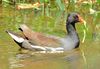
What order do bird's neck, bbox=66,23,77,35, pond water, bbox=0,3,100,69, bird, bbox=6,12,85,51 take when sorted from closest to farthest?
pond water, bbox=0,3,100,69 → bird, bbox=6,12,85,51 → bird's neck, bbox=66,23,77,35

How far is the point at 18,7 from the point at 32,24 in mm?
3191

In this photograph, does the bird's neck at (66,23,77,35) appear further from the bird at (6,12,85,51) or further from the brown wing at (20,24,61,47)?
the brown wing at (20,24,61,47)

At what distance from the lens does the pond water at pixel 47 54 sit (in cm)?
1091

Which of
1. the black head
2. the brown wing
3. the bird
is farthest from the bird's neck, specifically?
the brown wing

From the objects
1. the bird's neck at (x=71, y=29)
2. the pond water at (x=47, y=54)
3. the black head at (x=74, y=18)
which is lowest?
the pond water at (x=47, y=54)

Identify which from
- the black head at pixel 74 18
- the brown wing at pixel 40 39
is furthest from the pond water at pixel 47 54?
the black head at pixel 74 18

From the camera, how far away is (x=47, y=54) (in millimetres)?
12211

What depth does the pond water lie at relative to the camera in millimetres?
10914

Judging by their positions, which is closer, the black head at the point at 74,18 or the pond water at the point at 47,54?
the pond water at the point at 47,54

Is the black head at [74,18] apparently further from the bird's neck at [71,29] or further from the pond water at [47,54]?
the pond water at [47,54]

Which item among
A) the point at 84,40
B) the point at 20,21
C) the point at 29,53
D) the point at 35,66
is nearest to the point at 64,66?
the point at 35,66

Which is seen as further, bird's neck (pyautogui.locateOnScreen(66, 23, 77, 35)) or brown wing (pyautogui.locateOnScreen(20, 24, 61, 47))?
bird's neck (pyautogui.locateOnScreen(66, 23, 77, 35))

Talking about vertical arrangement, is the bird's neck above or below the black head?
below

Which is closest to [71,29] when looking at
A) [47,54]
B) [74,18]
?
[74,18]
